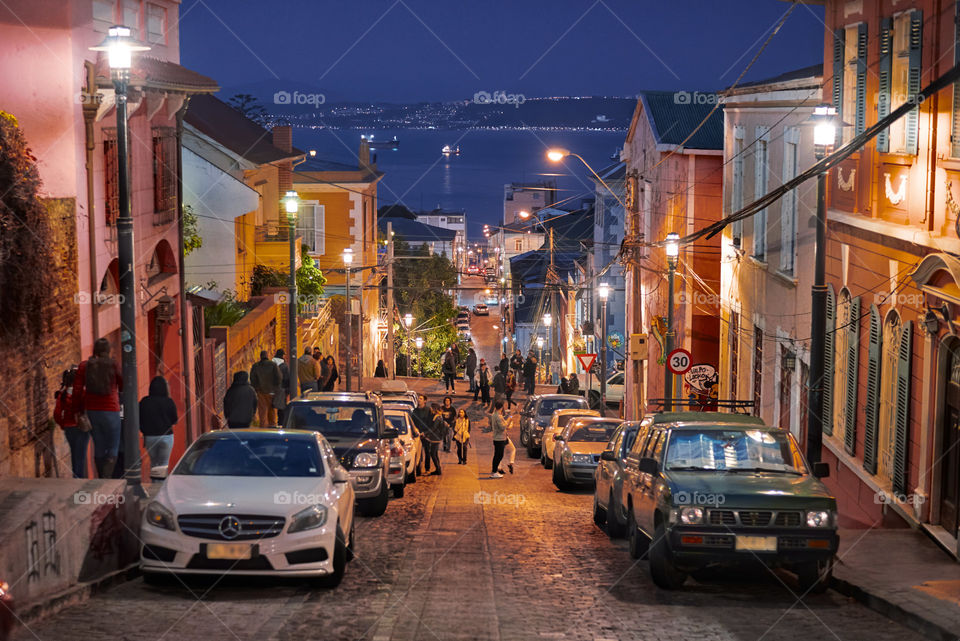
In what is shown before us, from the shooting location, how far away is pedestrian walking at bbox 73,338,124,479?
13.8 m

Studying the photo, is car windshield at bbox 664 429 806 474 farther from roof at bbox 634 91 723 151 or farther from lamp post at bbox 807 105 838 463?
roof at bbox 634 91 723 151

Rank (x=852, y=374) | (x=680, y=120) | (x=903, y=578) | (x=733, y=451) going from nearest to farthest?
(x=903, y=578), (x=733, y=451), (x=852, y=374), (x=680, y=120)

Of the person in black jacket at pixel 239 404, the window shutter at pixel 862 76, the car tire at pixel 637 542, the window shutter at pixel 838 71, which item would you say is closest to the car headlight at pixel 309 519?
the car tire at pixel 637 542

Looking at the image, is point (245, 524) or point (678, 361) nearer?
point (245, 524)

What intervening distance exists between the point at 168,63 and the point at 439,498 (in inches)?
364

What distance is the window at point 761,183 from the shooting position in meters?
25.5

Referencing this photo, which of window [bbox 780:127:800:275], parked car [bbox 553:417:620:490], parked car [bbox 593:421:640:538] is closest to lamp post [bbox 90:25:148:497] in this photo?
parked car [bbox 593:421:640:538]

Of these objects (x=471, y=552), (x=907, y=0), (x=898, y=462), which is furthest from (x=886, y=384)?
(x=471, y=552)

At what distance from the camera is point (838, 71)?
1927 centimetres

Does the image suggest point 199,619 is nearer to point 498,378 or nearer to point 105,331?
point 105,331

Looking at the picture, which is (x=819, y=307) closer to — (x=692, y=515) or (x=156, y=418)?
(x=692, y=515)

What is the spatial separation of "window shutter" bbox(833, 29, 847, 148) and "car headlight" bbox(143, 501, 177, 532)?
12774mm

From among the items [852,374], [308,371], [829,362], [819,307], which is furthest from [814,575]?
[308,371]

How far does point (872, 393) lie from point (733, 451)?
17.0ft
